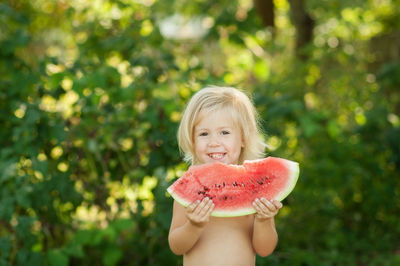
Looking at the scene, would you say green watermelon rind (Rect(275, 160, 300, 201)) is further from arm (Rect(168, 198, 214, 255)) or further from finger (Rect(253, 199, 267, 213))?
arm (Rect(168, 198, 214, 255))

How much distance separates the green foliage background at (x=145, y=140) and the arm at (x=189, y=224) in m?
0.99

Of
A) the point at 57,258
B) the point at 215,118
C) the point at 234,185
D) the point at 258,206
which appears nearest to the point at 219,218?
the point at 234,185

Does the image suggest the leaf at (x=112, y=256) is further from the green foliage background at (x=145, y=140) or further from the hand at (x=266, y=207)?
the hand at (x=266, y=207)

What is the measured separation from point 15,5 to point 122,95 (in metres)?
2.92

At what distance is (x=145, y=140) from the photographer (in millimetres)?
3393

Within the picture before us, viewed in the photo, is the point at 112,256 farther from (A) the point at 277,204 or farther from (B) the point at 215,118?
(A) the point at 277,204

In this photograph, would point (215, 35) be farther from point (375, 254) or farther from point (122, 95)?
point (375, 254)

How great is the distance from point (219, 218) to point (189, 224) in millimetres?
200

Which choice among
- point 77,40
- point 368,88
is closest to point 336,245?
point 368,88

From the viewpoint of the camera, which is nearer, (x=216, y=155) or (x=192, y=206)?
(x=192, y=206)

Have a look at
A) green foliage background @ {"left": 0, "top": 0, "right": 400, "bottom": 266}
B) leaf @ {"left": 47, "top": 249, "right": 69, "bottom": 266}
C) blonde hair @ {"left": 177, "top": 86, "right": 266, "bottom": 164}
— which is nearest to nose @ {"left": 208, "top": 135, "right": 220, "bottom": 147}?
blonde hair @ {"left": 177, "top": 86, "right": 266, "bottom": 164}

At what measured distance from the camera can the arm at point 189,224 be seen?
1.75 metres

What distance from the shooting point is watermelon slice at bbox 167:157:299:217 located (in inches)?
72.1

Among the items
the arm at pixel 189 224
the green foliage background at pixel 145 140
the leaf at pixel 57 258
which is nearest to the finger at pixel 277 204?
the arm at pixel 189 224
